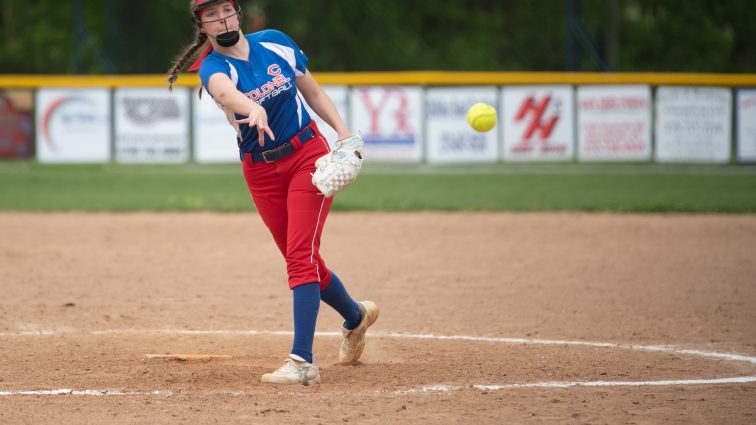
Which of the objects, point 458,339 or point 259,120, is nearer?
point 259,120

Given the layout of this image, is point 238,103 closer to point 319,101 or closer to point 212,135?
point 319,101

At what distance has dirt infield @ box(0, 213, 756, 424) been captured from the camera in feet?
14.9

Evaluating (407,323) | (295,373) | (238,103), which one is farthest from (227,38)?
(407,323)

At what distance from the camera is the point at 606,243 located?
1035 centimetres

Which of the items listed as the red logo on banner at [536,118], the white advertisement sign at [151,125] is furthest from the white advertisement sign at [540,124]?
the white advertisement sign at [151,125]

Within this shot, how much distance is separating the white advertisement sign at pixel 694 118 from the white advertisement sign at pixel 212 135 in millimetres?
7434

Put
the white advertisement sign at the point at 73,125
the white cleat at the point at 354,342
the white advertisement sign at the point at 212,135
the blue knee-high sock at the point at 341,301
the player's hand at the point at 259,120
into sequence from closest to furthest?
the player's hand at the point at 259,120 < the blue knee-high sock at the point at 341,301 < the white cleat at the point at 354,342 < the white advertisement sign at the point at 212,135 < the white advertisement sign at the point at 73,125

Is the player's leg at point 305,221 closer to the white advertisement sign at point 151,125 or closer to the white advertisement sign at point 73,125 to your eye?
the white advertisement sign at point 151,125

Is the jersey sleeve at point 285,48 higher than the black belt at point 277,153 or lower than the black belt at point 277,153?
higher

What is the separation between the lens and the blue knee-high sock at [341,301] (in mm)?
5359

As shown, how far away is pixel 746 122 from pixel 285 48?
13957 millimetres

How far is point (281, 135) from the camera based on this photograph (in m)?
5.01

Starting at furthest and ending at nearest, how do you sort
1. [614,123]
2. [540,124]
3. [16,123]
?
1. [16,123]
2. [540,124]
3. [614,123]

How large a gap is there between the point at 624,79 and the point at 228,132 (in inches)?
275
